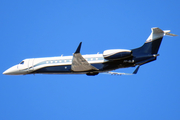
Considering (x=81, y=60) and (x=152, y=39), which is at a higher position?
(x=152, y=39)

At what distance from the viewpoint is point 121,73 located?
4047 cm

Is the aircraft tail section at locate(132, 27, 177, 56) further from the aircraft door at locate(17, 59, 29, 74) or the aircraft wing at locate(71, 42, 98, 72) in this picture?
the aircraft door at locate(17, 59, 29, 74)

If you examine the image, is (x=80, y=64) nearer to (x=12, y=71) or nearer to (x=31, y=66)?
(x=31, y=66)

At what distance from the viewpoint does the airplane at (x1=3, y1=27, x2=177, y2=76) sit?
1302 inches

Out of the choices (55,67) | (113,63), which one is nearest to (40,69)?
(55,67)

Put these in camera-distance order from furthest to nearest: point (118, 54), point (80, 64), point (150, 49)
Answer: point (150, 49), point (80, 64), point (118, 54)

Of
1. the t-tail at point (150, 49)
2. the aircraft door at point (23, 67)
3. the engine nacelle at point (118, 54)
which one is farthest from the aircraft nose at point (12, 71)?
the t-tail at point (150, 49)

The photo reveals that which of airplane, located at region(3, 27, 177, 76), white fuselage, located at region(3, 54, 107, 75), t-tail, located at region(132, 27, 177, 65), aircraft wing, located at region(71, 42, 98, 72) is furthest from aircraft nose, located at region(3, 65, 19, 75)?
t-tail, located at region(132, 27, 177, 65)

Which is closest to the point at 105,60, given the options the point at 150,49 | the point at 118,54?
the point at 118,54

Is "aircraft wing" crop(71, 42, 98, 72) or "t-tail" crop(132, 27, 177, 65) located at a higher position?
"t-tail" crop(132, 27, 177, 65)

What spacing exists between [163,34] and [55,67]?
1220 cm

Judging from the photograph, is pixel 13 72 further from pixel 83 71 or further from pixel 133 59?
pixel 133 59

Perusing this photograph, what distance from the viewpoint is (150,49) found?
111ft

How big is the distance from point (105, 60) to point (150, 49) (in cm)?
489
